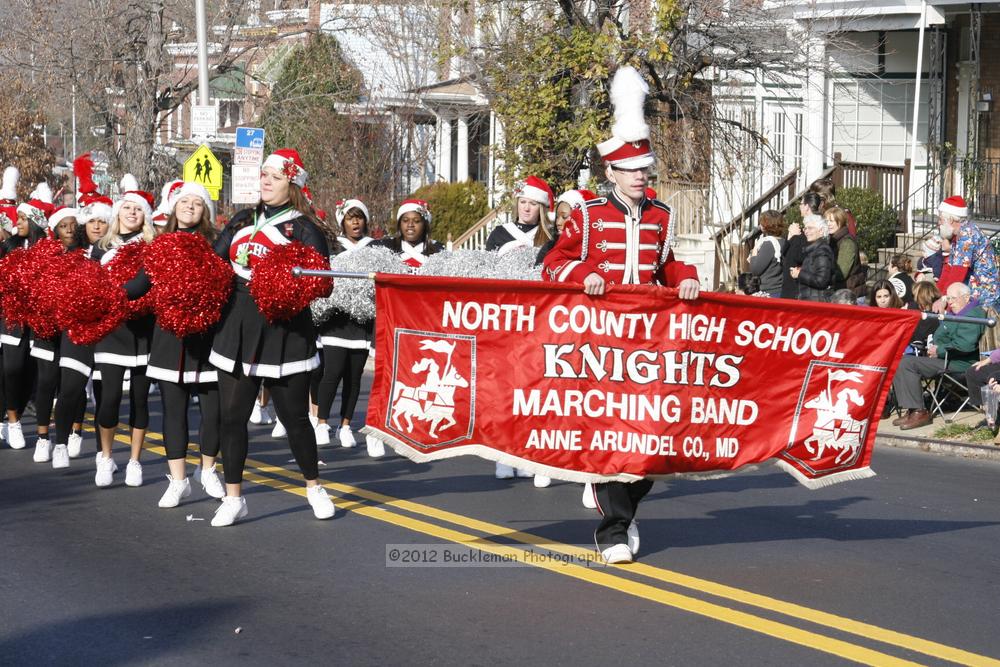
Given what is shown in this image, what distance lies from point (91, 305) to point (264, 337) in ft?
4.75

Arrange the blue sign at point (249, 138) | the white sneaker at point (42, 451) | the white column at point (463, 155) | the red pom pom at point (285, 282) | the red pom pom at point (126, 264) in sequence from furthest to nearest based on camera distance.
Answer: the white column at point (463, 155) < the blue sign at point (249, 138) < the white sneaker at point (42, 451) < the red pom pom at point (126, 264) < the red pom pom at point (285, 282)

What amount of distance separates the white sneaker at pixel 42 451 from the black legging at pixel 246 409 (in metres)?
3.17

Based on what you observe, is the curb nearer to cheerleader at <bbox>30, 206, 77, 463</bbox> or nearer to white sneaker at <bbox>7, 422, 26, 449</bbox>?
cheerleader at <bbox>30, 206, 77, 463</bbox>

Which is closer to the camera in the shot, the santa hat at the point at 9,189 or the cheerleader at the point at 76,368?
the cheerleader at the point at 76,368

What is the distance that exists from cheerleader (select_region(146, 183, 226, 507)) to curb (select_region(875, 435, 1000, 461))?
5.64m

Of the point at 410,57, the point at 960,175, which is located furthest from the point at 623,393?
the point at 410,57

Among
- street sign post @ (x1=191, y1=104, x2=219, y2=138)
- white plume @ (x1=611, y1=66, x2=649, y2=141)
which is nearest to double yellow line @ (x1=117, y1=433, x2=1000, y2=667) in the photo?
white plume @ (x1=611, y1=66, x2=649, y2=141)

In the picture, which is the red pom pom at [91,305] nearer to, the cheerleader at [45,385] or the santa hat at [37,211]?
the cheerleader at [45,385]

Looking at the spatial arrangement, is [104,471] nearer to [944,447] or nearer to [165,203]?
[165,203]

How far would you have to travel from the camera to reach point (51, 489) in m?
9.82

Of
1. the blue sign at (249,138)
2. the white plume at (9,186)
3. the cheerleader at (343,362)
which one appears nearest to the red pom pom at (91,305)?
the cheerleader at (343,362)

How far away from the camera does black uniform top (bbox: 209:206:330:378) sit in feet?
27.0

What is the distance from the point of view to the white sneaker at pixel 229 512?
332 inches

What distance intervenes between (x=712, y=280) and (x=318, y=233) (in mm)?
A: 17817
